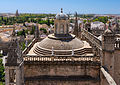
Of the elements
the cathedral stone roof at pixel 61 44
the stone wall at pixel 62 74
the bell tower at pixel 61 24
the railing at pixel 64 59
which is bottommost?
the stone wall at pixel 62 74

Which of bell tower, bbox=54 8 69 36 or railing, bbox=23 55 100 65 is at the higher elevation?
bell tower, bbox=54 8 69 36

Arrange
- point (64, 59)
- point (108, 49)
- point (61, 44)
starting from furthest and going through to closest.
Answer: point (61, 44) < point (64, 59) < point (108, 49)

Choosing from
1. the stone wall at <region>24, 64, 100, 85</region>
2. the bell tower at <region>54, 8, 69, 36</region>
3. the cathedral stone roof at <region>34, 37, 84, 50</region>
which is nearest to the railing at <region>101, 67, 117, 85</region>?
the stone wall at <region>24, 64, 100, 85</region>

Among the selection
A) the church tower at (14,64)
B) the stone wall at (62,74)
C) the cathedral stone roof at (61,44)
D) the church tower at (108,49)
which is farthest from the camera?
the cathedral stone roof at (61,44)

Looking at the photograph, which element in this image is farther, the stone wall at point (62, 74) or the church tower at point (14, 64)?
the stone wall at point (62, 74)

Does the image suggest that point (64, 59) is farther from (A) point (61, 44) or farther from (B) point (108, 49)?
(B) point (108, 49)

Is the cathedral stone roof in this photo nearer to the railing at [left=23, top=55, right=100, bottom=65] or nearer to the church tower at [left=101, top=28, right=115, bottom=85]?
the railing at [left=23, top=55, right=100, bottom=65]

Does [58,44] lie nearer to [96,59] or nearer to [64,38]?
[64,38]

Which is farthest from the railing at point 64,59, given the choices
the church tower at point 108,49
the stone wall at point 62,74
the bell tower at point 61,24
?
the bell tower at point 61,24

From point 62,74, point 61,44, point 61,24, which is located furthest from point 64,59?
point 61,24

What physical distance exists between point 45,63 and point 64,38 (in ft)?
19.6

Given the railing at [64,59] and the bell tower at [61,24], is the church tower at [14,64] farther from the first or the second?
the bell tower at [61,24]

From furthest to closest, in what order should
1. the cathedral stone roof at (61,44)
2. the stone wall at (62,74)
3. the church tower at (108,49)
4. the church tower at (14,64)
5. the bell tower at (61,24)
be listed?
the bell tower at (61,24) < the cathedral stone roof at (61,44) < the stone wall at (62,74) < the church tower at (108,49) < the church tower at (14,64)

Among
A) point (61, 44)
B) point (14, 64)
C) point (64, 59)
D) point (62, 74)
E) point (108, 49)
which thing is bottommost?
point (62, 74)
